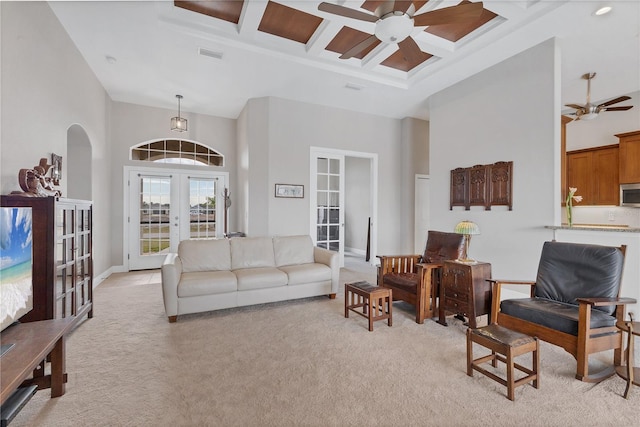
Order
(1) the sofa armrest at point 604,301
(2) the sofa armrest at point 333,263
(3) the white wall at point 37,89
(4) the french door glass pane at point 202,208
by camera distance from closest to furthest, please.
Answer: (1) the sofa armrest at point 604,301, (3) the white wall at point 37,89, (2) the sofa armrest at point 333,263, (4) the french door glass pane at point 202,208

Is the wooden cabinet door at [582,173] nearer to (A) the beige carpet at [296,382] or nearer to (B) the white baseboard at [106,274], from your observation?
(A) the beige carpet at [296,382]

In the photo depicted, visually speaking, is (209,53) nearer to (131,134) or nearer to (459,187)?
(131,134)

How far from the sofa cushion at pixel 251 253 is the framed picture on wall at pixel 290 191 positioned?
150 centimetres

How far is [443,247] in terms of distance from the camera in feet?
12.2

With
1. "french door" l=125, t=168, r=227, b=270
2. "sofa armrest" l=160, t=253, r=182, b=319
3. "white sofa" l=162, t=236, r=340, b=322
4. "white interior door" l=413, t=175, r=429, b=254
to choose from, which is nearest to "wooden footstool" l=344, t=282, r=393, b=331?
"white sofa" l=162, t=236, r=340, b=322

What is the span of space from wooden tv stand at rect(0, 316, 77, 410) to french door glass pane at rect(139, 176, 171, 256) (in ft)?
14.0

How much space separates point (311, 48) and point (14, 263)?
12.6 ft

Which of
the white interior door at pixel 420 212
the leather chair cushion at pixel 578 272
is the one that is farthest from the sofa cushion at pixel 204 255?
the white interior door at pixel 420 212

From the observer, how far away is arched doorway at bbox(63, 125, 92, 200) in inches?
177

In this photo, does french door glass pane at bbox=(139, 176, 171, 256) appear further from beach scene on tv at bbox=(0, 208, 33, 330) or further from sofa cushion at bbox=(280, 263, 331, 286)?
beach scene on tv at bbox=(0, 208, 33, 330)

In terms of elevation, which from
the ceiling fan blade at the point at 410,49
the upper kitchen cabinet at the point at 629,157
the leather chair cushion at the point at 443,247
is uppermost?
the ceiling fan blade at the point at 410,49

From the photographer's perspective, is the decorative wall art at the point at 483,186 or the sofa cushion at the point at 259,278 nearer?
the sofa cushion at the point at 259,278

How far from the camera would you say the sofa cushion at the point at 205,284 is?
10.8 ft

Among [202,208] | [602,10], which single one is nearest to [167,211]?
[202,208]
